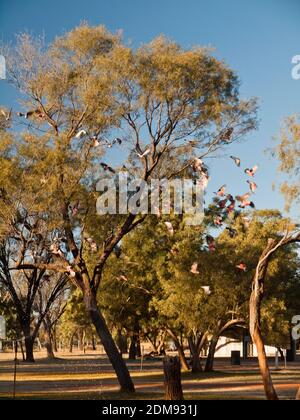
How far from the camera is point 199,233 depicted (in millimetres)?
37750

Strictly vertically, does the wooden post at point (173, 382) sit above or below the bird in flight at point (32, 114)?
below

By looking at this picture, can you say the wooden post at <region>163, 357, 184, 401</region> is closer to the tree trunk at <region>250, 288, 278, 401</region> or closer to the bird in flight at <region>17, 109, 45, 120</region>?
the tree trunk at <region>250, 288, 278, 401</region>

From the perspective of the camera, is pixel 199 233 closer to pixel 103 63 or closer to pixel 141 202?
pixel 141 202

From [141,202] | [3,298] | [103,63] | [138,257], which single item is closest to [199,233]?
[138,257]

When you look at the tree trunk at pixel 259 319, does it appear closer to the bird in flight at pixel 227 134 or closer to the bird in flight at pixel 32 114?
the bird in flight at pixel 227 134

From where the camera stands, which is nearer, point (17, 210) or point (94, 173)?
point (17, 210)

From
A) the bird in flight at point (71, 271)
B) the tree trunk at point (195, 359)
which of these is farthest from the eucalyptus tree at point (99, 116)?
the tree trunk at point (195, 359)

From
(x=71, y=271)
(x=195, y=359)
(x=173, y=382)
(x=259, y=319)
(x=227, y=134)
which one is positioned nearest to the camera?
(x=259, y=319)

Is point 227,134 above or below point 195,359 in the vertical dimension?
above

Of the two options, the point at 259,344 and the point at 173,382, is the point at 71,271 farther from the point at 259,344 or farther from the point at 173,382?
the point at 259,344

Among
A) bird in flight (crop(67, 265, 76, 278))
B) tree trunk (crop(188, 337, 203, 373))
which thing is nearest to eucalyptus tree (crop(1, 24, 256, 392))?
bird in flight (crop(67, 265, 76, 278))

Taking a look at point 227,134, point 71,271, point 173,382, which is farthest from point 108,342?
point 227,134

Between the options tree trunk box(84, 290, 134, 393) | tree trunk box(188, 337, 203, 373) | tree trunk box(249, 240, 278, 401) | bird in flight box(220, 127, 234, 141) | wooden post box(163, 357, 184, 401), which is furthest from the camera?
tree trunk box(188, 337, 203, 373)

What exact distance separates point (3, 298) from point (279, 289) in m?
26.3
